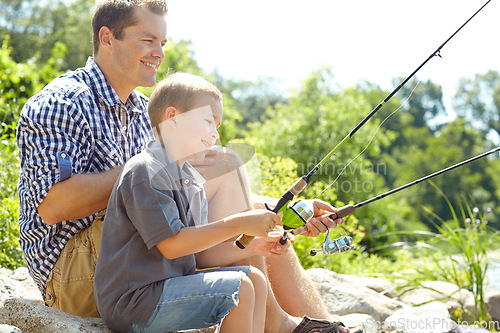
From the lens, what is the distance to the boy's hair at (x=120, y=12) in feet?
8.07

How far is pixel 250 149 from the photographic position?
8.79 feet

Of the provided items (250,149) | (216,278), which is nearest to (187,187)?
(216,278)

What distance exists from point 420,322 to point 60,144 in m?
2.09

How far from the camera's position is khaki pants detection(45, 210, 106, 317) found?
220 centimetres

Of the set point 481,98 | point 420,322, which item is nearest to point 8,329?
point 420,322

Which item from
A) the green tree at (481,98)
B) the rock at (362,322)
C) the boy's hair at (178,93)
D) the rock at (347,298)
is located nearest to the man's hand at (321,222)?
the boy's hair at (178,93)

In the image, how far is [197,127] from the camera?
2049 mm

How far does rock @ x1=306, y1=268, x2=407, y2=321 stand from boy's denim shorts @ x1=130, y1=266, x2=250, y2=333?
169 centimetres

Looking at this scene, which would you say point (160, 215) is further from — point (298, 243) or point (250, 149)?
point (298, 243)

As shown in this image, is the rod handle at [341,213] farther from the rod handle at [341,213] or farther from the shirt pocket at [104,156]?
the shirt pocket at [104,156]

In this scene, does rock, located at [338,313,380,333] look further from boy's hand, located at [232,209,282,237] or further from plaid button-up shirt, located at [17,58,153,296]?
plaid button-up shirt, located at [17,58,153,296]

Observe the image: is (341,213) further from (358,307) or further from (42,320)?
(358,307)

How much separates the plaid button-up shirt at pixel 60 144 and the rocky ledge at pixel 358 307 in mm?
254

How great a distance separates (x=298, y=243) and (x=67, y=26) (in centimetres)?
2660
